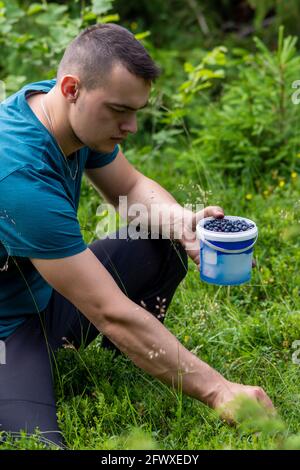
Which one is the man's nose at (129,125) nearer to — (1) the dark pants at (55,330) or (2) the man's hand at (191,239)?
(2) the man's hand at (191,239)

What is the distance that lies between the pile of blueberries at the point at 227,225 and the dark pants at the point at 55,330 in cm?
30

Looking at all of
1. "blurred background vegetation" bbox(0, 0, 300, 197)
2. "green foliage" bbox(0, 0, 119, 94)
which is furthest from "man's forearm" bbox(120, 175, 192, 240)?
"green foliage" bbox(0, 0, 119, 94)

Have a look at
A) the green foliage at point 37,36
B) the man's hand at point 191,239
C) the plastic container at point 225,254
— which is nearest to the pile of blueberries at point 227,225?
the plastic container at point 225,254

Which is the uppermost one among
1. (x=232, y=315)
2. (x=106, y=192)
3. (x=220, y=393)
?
(x=106, y=192)

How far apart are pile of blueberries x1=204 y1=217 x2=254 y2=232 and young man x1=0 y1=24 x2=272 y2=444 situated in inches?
2.5

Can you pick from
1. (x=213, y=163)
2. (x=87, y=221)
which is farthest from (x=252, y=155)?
(x=87, y=221)

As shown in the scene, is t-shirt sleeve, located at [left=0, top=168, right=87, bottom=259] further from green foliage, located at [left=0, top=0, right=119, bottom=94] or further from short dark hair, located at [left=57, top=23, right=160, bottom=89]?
green foliage, located at [left=0, top=0, right=119, bottom=94]

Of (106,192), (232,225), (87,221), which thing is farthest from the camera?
(87,221)

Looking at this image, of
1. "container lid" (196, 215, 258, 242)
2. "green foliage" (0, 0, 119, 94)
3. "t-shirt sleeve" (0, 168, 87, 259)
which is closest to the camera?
"t-shirt sleeve" (0, 168, 87, 259)

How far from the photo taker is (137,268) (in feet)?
9.71

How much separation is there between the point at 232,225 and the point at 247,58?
84.1 inches

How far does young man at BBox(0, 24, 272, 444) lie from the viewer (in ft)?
7.70

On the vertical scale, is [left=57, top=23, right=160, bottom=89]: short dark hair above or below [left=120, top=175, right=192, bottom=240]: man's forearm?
above

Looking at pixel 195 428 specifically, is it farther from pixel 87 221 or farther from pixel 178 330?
pixel 87 221
